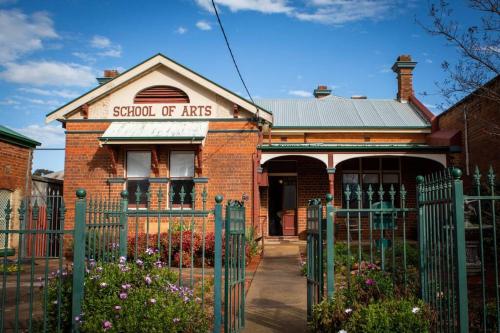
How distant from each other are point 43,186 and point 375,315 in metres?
Answer: 15.0

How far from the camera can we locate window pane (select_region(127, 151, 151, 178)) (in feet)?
49.2

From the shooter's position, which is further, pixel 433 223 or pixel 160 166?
pixel 160 166

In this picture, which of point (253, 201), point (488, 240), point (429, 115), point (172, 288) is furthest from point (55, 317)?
point (429, 115)

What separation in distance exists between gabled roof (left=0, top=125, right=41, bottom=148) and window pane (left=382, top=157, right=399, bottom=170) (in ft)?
40.8

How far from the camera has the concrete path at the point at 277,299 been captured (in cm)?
647

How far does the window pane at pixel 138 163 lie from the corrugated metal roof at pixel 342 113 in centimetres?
556

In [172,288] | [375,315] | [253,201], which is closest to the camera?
[375,315]

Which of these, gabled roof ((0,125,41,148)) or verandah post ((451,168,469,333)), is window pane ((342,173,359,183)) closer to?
gabled roof ((0,125,41,148))

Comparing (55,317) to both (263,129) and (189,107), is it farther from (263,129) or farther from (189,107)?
(263,129)

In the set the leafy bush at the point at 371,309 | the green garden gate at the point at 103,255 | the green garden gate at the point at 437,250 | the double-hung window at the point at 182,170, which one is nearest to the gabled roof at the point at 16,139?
the double-hung window at the point at 182,170

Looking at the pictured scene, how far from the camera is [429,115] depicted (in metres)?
18.9

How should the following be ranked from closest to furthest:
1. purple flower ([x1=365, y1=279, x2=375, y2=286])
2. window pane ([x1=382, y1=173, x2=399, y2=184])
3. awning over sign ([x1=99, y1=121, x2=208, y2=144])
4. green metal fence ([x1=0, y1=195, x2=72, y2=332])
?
1. green metal fence ([x1=0, y1=195, x2=72, y2=332])
2. purple flower ([x1=365, y1=279, x2=375, y2=286])
3. awning over sign ([x1=99, y1=121, x2=208, y2=144])
4. window pane ([x1=382, y1=173, x2=399, y2=184])

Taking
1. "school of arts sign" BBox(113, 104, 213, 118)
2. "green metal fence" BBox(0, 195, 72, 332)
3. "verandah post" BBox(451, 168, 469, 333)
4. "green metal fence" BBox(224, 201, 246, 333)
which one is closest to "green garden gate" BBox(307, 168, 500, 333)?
"verandah post" BBox(451, 168, 469, 333)

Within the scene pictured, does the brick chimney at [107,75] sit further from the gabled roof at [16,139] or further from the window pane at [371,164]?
the window pane at [371,164]
